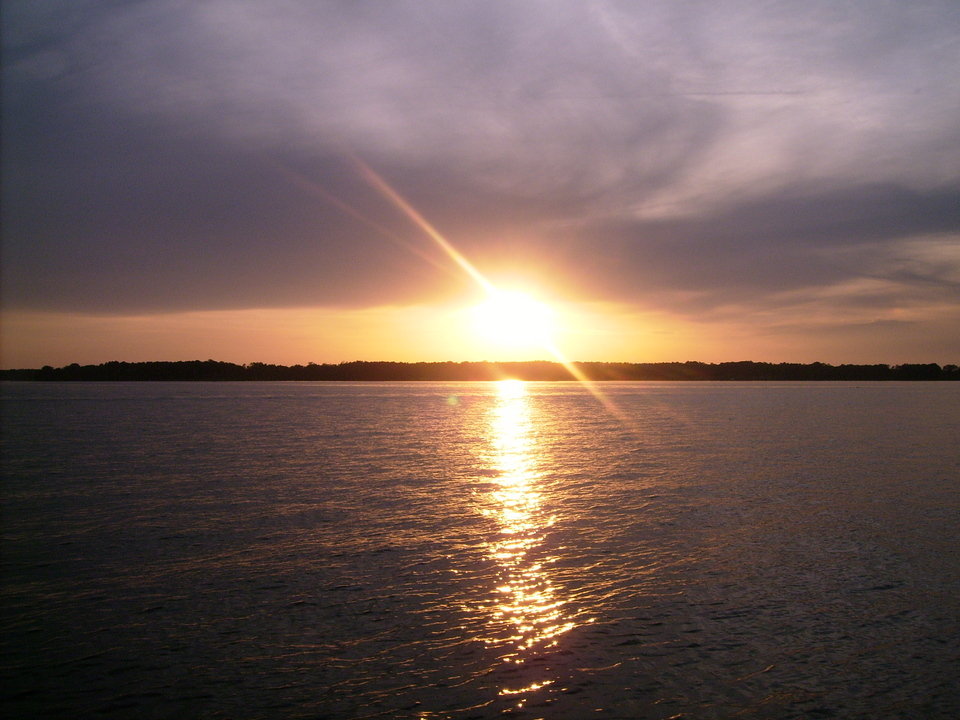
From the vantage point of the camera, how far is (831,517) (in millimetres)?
25172

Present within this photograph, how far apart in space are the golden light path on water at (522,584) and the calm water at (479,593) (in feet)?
0.27

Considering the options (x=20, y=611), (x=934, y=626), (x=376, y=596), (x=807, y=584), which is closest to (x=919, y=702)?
(x=934, y=626)

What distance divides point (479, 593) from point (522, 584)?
1314 millimetres

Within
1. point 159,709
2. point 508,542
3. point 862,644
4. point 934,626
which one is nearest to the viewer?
point 159,709

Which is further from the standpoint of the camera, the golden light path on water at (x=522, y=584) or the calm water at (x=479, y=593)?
the golden light path on water at (x=522, y=584)

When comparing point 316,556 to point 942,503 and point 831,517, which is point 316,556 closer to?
point 831,517

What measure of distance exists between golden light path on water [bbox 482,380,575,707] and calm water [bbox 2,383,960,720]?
0.27 feet

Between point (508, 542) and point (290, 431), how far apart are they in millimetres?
46095

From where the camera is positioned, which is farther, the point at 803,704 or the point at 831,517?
the point at 831,517

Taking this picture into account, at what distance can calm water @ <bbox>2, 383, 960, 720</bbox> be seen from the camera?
11219 mm

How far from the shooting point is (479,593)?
1616cm

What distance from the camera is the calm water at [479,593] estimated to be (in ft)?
36.8

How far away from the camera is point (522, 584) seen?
17.0 metres

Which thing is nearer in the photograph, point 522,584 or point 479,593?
point 479,593
